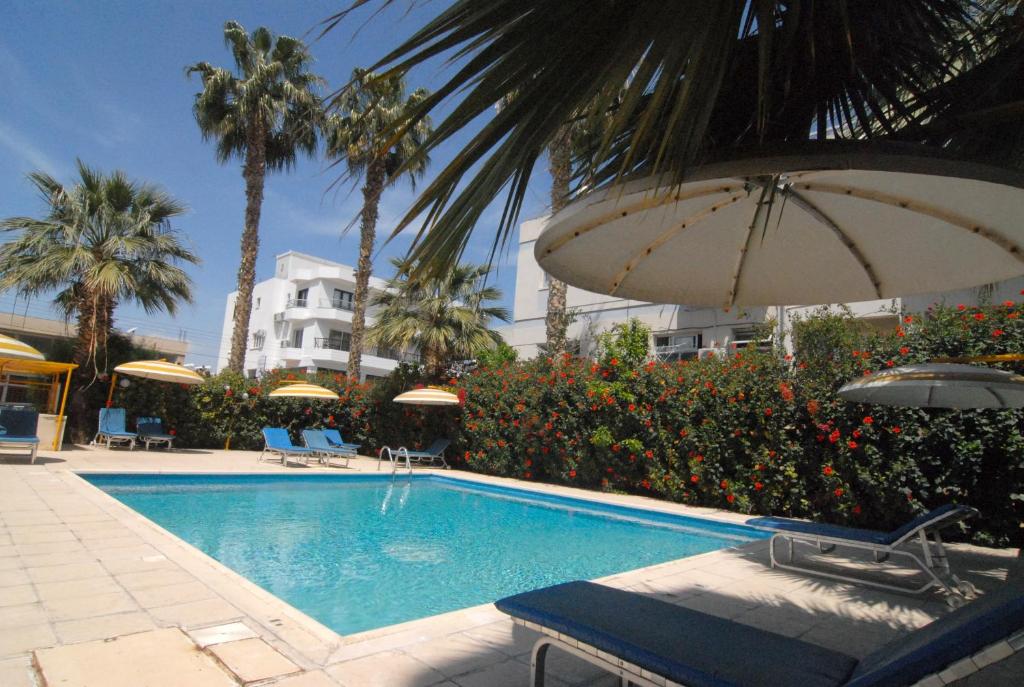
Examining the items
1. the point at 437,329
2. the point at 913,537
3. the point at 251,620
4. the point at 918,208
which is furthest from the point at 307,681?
the point at 437,329

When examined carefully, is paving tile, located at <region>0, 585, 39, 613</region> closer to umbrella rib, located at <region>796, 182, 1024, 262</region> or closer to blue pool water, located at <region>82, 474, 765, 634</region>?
blue pool water, located at <region>82, 474, 765, 634</region>

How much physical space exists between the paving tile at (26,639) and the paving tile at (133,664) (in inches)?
5.0

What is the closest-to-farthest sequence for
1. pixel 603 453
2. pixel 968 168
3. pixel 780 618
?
pixel 968 168, pixel 780 618, pixel 603 453

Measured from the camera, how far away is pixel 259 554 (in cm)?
717

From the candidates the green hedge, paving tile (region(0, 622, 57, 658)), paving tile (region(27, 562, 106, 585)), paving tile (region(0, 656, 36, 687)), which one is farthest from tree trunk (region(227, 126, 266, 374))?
paving tile (region(0, 656, 36, 687))

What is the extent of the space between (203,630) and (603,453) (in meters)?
9.82

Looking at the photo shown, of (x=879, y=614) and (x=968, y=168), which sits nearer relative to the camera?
(x=968, y=168)

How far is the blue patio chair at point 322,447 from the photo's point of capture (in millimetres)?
15766

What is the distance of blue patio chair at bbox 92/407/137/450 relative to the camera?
1507cm

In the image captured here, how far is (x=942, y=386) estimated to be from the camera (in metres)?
5.63

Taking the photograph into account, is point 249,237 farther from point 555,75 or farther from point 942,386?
point 555,75

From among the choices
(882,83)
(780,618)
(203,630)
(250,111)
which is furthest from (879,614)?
(250,111)

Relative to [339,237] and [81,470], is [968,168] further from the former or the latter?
[81,470]

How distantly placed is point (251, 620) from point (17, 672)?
1.24 m
